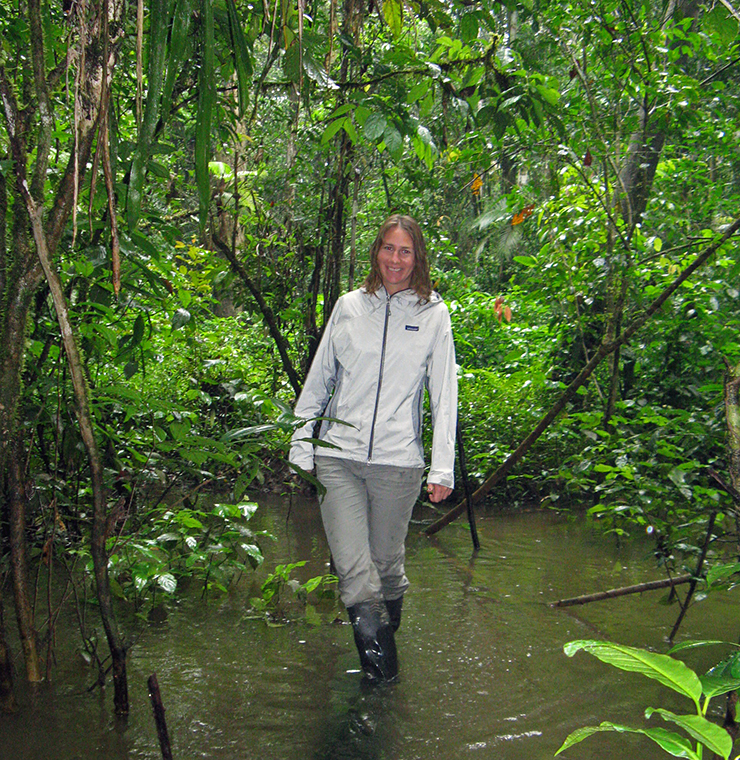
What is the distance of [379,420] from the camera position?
3.71 m

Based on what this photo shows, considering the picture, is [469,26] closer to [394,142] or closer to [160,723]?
[394,142]

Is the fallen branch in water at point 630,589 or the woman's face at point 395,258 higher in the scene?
the woman's face at point 395,258

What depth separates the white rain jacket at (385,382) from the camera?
3701mm

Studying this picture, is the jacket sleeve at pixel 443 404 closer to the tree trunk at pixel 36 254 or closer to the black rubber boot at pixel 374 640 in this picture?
the black rubber boot at pixel 374 640

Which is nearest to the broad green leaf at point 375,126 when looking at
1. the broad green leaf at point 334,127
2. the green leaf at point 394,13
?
the broad green leaf at point 334,127

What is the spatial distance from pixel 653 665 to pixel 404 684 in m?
2.61

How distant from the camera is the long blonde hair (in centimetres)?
384

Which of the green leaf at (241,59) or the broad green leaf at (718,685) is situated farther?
the green leaf at (241,59)

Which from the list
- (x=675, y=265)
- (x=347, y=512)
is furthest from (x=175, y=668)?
(x=675, y=265)

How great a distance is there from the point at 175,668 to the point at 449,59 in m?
3.43

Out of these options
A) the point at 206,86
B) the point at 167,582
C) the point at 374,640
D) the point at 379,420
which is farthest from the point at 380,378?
the point at 206,86

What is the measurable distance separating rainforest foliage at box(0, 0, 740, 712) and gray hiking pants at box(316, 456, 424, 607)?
47cm

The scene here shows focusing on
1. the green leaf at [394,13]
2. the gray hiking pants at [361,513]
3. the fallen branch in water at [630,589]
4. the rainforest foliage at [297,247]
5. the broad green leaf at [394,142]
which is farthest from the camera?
the fallen branch in water at [630,589]

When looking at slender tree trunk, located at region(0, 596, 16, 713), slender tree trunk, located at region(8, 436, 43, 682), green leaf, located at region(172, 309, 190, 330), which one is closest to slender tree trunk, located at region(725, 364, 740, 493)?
slender tree trunk, located at region(8, 436, 43, 682)
